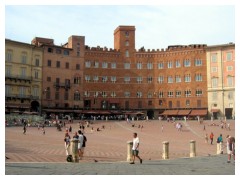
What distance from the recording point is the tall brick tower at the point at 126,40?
76.6 m

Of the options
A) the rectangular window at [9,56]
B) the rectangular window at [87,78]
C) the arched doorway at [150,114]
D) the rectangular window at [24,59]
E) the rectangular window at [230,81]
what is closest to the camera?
the rectangular window at [9,56]

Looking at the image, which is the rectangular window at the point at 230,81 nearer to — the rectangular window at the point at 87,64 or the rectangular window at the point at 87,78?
the rectangular window at the point at 87,78

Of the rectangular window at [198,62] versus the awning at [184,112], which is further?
the rectangular window at [198,62]

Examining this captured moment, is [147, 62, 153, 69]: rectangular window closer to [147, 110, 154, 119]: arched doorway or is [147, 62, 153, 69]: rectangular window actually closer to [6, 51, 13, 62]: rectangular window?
[147, 110, 154, 119]: arched doorway

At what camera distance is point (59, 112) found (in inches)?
2689

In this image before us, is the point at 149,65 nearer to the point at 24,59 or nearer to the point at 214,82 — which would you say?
the point at 214,82

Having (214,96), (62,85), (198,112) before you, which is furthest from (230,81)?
(62,85)

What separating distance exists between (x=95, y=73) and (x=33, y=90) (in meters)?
14.2

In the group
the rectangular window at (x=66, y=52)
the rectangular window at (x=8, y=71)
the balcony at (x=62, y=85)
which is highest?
the rectangular window at (x=66, y=52)

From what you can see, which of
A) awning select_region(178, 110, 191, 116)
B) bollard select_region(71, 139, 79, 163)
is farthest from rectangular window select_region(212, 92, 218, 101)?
bollard select_region(71, 139, 79, 163)

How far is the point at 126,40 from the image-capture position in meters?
77.1

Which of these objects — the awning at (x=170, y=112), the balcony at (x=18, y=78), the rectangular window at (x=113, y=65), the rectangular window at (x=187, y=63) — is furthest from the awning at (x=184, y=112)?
the balcony at (x=18, y=78)
